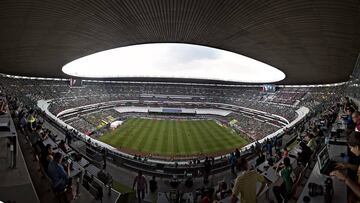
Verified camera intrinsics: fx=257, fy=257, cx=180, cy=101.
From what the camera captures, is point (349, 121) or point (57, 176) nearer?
point (57, 176)

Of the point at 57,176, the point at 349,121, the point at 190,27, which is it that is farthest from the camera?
the point at 190,27

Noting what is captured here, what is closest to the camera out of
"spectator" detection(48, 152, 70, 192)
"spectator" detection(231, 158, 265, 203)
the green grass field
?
"spectator" detection(231, 158, 265, 203)

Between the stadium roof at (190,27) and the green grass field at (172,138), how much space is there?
1261cm

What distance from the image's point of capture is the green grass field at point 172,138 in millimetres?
31859

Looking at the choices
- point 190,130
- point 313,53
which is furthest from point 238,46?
point 190,130

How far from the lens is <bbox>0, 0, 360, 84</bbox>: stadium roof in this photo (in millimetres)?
15578

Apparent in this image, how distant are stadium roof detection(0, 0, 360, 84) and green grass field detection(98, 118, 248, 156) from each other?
12613mm

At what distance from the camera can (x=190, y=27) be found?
83.3ft

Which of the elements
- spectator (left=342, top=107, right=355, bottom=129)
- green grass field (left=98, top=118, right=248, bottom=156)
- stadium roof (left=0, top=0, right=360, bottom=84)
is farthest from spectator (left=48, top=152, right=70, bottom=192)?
green grass field (left=98, top=118, right=248, bottom=156)

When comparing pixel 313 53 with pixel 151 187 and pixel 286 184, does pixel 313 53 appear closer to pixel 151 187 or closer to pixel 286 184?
pixel 151 187

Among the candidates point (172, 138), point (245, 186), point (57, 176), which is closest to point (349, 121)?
point (245, 186)

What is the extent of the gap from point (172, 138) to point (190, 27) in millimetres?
17562

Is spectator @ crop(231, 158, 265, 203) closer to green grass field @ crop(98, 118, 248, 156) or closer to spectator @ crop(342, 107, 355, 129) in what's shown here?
spectator @ crop(342, 107, 355, 129)

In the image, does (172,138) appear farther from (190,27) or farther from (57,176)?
(57,176)
